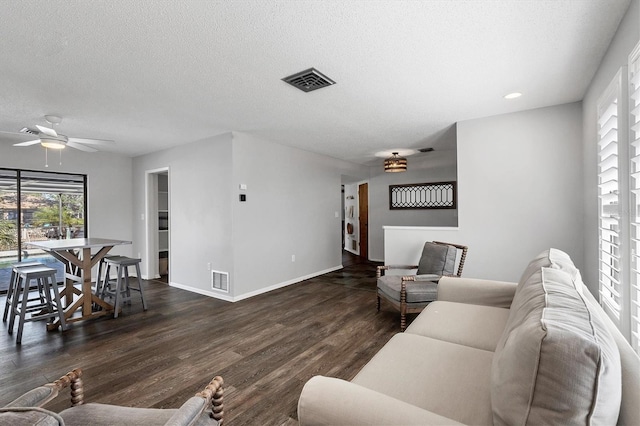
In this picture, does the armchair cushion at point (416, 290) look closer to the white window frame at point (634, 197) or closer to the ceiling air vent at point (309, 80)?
the white window frame at point (634, 197)

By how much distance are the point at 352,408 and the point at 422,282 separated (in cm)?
270

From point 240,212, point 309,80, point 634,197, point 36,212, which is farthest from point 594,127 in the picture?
point 36,212

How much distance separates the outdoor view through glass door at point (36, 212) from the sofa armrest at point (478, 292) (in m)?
5.99

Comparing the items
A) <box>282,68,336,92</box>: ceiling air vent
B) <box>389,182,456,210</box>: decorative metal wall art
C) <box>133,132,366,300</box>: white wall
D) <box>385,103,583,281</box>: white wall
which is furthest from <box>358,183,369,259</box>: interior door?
<box>282,68,336,92</box>: ceiling air vent

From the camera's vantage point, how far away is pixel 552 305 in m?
1.04

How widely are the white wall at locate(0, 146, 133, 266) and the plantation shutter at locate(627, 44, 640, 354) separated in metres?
7.11

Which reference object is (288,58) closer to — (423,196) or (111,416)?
(111,416)

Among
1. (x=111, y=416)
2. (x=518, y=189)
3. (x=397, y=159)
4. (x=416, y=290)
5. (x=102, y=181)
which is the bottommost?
(x=416, y=290)

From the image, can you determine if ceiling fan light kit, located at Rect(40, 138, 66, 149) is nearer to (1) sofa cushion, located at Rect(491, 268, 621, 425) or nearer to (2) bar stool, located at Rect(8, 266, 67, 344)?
(2) bar stool, located at Rect(8, 266, 67, 344)

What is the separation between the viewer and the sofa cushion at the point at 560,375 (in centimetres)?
74

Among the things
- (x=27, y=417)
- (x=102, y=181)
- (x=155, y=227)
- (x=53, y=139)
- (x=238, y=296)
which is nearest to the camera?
(x=27, y=417)

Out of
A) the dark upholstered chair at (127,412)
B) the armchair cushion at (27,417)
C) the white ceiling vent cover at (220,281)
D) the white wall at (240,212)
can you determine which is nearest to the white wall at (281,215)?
the white wall at (240,212)

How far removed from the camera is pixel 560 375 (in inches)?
30.1

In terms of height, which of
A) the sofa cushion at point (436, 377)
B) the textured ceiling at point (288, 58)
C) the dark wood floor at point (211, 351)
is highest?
the textured ceiling at point (288, 58)
